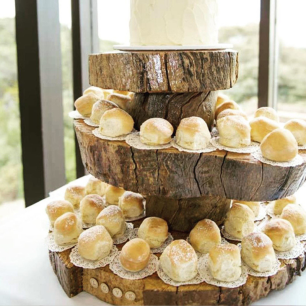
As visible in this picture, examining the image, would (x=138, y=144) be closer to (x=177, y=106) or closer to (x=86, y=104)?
(x=177, y=106)

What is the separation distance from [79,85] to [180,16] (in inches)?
44.0

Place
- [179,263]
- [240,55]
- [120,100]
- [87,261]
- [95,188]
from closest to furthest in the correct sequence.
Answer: [179,263] → [87,261] → [120,100] → [95,188] → [240,55]

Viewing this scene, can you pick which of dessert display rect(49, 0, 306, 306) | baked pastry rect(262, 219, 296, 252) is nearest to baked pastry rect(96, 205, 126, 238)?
dessert display rect(49, 0, 306, 306)

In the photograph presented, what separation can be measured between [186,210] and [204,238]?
18cm

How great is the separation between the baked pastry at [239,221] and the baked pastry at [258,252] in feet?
0.39

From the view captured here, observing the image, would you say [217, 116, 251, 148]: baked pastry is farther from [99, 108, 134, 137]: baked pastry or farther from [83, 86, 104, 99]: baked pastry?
[83, 86, 104, 99]: baked pastry

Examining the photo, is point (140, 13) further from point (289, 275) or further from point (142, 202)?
point (289, 275)

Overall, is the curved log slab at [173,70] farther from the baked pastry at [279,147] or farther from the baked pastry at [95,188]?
the baked pastry at [95,188]

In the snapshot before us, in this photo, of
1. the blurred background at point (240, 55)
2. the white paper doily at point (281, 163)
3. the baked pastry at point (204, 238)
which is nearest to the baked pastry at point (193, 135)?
the white paper doily at point (281, 163)

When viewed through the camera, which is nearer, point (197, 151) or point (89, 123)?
point (197, 151)

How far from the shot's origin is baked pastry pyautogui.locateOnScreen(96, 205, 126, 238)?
1182mm

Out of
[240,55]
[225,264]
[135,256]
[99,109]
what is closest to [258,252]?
[225,264]

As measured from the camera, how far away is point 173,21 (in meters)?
1.10

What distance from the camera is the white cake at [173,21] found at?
110 cm
